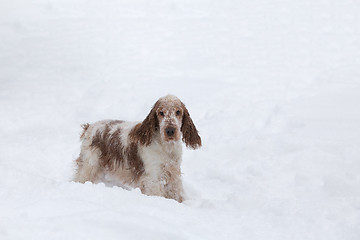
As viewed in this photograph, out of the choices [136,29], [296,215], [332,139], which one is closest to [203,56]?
[136,29]

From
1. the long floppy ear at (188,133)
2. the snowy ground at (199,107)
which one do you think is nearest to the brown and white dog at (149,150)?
the long floppy ear at (188,133)

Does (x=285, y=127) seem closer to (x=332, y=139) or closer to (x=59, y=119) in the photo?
(x=332, y=139)

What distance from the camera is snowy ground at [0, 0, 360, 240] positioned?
3.11 metres

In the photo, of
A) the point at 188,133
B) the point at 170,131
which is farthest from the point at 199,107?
the point at 170,131

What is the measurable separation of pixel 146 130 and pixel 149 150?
0.24m

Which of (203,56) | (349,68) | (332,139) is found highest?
(203,56)

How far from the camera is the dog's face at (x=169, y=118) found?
4.68m

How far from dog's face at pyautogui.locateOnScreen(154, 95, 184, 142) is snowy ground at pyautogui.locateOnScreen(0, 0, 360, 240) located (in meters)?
0.71

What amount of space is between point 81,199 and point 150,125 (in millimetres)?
1906

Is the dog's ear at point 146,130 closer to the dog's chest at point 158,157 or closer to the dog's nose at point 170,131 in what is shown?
the dog's chest at point 158,157

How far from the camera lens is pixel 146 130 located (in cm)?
484

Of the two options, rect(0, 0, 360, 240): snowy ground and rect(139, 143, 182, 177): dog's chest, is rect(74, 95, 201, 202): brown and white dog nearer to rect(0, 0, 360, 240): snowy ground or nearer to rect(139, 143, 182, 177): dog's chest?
rect(139, 143, 182, 177): dog's chest

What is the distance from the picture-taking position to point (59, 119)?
8.96 m

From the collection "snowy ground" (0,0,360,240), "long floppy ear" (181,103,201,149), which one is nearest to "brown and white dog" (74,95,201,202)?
"long floppy ear" (181,103,201,149)
